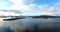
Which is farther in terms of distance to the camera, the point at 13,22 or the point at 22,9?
the point at 13,22

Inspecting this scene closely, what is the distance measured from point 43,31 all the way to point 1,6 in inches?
35.8

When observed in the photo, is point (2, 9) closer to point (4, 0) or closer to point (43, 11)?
point (4, 0)

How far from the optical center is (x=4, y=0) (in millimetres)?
1645

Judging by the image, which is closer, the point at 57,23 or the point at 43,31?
the point at 43,31

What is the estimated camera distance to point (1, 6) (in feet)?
5.45

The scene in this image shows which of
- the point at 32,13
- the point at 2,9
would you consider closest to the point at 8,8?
the point at 2,9

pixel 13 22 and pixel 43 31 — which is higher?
pixel 13 22

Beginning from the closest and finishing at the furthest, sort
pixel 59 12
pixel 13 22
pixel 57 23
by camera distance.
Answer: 1. pixel 59 12
2. pixel 57 23
3. pixel 13 22

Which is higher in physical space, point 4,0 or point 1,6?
point 4,0

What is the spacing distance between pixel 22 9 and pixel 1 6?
39cm

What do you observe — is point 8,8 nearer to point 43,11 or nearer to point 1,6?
point 1,6

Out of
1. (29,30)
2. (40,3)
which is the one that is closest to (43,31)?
(29,30)

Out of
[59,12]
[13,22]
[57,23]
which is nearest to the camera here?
[59,12]

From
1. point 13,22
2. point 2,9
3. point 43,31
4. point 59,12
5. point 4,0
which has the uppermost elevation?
point 4,0
